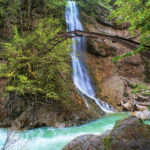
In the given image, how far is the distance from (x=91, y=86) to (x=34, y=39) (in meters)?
9.12

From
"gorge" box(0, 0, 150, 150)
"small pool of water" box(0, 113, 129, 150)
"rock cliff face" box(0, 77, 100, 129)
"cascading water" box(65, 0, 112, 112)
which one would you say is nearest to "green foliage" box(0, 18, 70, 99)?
"gorge" box(0, 0, 150, 150)

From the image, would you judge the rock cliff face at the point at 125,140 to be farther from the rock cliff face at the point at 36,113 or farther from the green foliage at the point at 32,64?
the green foliage at the point at 32,64

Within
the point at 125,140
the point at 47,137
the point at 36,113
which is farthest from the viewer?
the point at 36,113

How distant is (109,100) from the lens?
12977 mm

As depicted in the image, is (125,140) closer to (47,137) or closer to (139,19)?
(47,137)

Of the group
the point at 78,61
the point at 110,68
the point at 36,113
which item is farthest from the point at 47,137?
the point at 110,68

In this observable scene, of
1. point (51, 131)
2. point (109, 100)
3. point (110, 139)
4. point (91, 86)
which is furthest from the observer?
point (91, 86)

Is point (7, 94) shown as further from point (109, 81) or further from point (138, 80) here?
point (138, 80)

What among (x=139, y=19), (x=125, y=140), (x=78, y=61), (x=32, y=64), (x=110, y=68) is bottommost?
(x=125, y=140)

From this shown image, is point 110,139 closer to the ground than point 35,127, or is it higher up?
higher up

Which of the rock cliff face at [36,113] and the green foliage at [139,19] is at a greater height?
the green foliage at [139,19]

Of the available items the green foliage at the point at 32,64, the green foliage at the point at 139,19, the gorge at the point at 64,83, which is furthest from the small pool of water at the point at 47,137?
the green foliage at the point at 139,19

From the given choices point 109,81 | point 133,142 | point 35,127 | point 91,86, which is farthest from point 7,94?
point 109,81

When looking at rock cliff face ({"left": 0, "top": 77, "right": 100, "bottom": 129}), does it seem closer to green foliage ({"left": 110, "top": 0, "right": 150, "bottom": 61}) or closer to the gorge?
the gorge
